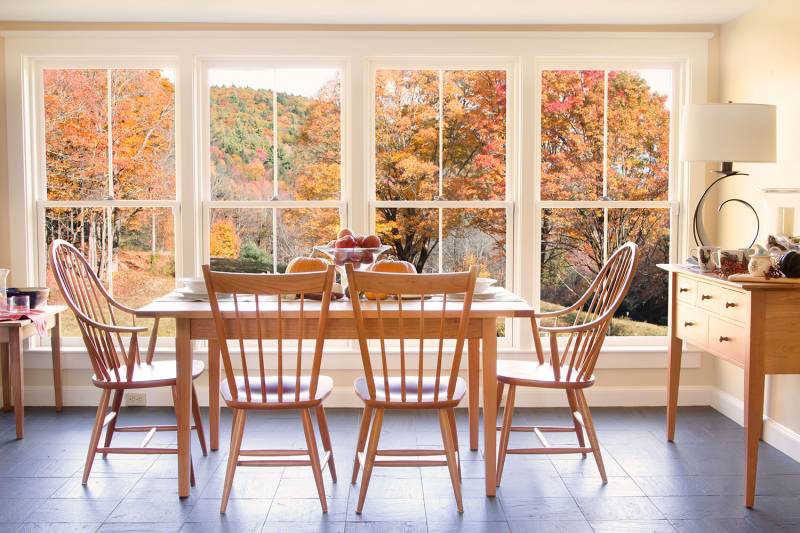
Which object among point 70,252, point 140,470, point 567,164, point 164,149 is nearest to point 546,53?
point 567,164

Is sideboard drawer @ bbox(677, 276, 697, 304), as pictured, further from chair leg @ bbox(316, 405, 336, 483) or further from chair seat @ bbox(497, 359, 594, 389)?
chair leg @ bbox(316, 405, 336, 483)

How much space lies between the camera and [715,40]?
480cm

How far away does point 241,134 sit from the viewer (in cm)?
488

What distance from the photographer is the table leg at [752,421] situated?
3.24 meters

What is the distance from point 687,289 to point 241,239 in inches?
97.4

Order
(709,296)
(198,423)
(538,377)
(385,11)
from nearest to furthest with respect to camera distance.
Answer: (538,377) < (709,296) < (198,423) < (385,11)

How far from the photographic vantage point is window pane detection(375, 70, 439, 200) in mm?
4863

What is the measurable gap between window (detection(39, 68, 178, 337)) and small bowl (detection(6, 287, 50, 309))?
0.40 m

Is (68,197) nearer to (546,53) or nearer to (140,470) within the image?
(140,470)

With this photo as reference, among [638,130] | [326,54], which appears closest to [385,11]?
[326,54]

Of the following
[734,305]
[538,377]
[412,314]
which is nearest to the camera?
[412,314]

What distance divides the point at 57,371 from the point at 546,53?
130 inches

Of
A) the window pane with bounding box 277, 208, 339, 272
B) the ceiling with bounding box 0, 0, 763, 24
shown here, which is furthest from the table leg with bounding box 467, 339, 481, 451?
the ceiling with bounding box 0, 0, 763, 24

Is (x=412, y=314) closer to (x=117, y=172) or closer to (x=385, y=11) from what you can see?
(x=385, y=11)
